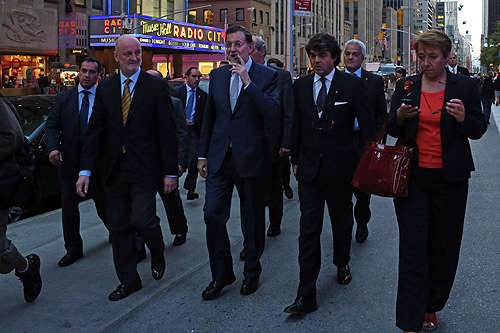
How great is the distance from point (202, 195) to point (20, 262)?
5.24 m

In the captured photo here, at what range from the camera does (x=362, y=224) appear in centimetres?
695

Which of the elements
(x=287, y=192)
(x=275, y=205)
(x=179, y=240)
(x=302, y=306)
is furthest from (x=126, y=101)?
(x=287, y=192)

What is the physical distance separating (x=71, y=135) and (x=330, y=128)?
2.70 meters

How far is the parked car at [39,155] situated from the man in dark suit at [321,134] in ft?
15.4

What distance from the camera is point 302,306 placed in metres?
4.62

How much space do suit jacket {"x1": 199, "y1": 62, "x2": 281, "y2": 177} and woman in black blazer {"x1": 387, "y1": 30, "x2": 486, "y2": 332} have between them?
1.18 m

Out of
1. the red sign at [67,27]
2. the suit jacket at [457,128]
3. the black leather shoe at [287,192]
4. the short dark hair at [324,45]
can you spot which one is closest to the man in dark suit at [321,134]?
the short dark hair at [324,45]

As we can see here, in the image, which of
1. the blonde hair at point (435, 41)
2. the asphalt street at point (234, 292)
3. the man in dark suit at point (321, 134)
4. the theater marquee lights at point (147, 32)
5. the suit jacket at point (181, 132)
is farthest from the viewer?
the theater marquee lights at point (147, 32)

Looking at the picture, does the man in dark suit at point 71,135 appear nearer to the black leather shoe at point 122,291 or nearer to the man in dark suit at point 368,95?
the black leather shoe at point 122,291

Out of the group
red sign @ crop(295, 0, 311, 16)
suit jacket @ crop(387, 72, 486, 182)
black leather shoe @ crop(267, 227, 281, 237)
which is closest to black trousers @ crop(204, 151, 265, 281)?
suit jacket @ crop(387, 72, 486, 182)

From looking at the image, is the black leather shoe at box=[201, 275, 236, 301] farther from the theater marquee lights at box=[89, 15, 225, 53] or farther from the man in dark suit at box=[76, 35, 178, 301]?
the theater marquee lights at box=[89, 15, 225, 53]

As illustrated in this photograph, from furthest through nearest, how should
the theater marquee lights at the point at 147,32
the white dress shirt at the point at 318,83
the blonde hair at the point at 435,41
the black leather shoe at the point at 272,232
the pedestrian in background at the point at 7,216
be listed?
1. the theater marquee lights at the point at 147,32
2. the black leather shoe at the point at 272,232
3. the white dress shirt at the point at 318,83
4. the pedestrian in background at the point at 7,216
5. the blonde hair at the point at 435,41

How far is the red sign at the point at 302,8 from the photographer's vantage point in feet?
84.1

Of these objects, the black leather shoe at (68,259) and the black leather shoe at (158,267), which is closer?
the black leather shoe at (158,267)
